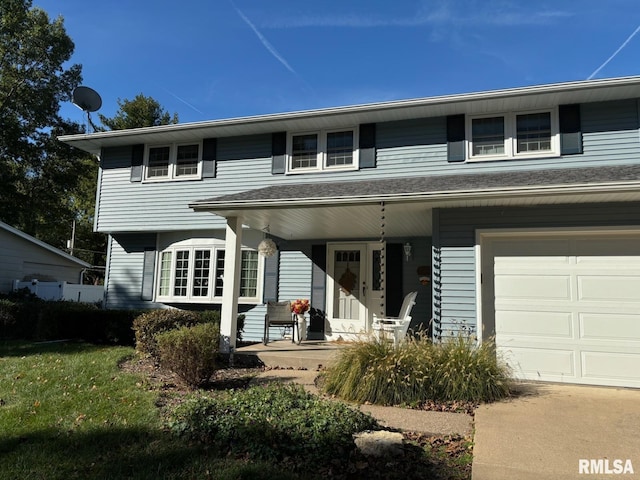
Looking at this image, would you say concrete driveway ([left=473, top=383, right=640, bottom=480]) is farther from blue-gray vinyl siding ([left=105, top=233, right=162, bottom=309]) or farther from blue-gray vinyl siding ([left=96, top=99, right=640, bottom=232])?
blue-gray vinyl siding ([left=105, top=233, right=162, bottom=309])

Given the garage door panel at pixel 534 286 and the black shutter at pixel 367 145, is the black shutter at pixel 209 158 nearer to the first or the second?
the black shutter at pixel 367 145

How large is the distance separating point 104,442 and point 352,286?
690 cm

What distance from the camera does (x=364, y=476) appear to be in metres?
3.29

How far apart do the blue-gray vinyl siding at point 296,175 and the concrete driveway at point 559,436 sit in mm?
4869

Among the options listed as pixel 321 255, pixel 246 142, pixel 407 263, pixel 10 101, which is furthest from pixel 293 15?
pixel 10 101

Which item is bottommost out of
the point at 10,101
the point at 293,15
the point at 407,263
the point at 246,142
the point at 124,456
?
the point at 124,456

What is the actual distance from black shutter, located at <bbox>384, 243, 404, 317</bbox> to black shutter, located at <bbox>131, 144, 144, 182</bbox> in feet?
22.2

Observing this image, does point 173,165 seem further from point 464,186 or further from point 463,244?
point 463,244

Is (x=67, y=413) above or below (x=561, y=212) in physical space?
below

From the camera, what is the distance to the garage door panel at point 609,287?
19.9 feet

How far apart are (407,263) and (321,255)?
2.01 m

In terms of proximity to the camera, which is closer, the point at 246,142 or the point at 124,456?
the point at 124,456

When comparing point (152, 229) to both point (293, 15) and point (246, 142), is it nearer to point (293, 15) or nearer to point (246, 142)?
point (246, 142)

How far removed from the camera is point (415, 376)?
17.4 feet
